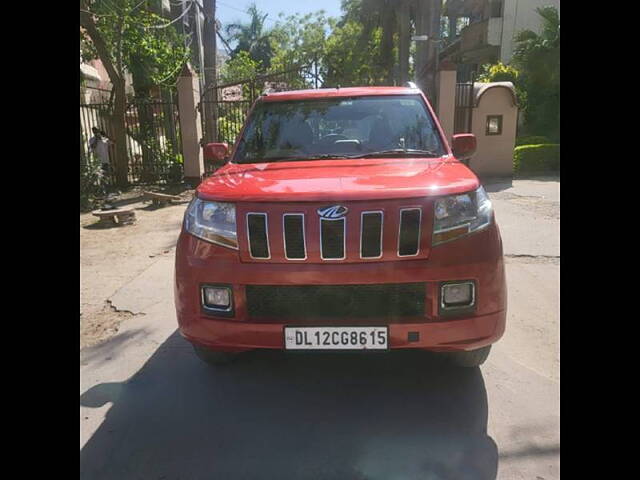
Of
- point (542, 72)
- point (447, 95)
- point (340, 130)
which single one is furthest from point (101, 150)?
point (542, 72)

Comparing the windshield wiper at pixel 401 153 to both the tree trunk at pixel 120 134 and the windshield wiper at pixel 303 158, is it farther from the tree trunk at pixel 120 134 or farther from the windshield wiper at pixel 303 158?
the tree trunk at pixel 120 134

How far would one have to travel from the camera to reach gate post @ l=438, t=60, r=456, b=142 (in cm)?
1212

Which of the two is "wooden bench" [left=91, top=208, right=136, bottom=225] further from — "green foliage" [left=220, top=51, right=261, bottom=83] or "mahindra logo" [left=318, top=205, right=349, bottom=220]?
"green foliage" [left=220, top=51, right=261, bottom=83]

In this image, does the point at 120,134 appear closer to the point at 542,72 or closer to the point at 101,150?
the point at 101,150

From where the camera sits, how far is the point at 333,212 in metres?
Answer: 2.56

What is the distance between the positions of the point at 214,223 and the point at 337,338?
0.91m

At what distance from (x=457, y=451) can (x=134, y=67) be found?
1699 centimetres

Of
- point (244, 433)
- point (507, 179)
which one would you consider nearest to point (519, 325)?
point (244, 433)

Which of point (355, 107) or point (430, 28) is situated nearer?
point (355, 107)

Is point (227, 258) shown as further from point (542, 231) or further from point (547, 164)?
point (547, 164)

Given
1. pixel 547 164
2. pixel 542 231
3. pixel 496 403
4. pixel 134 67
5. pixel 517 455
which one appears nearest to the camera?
pixel 517 455

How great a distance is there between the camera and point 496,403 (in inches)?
114

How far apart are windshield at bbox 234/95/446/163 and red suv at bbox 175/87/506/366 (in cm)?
82
